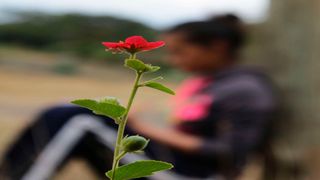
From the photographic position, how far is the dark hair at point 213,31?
306 cm

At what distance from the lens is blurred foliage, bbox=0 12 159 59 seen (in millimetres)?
8750

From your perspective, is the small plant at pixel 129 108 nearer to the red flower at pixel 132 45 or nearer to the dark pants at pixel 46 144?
the red flower at pixel 132 45

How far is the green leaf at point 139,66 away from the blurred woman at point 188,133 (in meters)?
1.95

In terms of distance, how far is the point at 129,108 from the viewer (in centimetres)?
58

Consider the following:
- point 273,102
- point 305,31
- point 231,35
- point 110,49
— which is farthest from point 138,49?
point 305,31

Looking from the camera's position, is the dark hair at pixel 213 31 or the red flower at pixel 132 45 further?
the dark hair at pixel 213 31

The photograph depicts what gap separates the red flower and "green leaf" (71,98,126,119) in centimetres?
4

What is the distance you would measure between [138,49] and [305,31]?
292cm

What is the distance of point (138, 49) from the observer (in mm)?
570

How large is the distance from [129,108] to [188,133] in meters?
2.20

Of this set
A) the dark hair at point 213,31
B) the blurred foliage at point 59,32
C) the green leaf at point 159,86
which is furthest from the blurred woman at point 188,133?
the blurred foliage at point 59,32

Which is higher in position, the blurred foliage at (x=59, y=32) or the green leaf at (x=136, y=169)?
the green leaf at (x=136, y=169)

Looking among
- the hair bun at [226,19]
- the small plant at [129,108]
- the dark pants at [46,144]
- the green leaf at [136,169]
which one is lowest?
the dark pants at [46,144]

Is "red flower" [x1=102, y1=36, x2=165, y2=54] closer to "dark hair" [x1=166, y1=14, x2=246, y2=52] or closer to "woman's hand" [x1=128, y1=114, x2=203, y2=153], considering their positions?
"woman's hand" [x1=128, y1=114, x2=203, y2=153]
